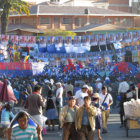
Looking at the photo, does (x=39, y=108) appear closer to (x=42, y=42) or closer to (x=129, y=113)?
(x=129, y=113)

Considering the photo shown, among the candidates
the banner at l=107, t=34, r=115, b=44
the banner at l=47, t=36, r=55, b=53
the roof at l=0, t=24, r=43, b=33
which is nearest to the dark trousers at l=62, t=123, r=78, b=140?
the banner at l=107, t=34, r=115, b=44

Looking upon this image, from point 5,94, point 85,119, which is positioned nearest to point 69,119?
point 85,119

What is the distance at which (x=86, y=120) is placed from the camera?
1152cm

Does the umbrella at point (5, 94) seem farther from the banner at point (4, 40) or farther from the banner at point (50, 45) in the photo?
the banner at point (4, 40)

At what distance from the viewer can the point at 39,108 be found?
13664 mm

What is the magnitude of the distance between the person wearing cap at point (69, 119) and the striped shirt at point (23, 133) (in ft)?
12.2

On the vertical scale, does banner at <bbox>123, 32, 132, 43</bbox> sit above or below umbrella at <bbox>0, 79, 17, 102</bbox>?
above

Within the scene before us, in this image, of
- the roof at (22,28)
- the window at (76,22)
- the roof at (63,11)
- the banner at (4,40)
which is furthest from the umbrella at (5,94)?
the window at (76,22)

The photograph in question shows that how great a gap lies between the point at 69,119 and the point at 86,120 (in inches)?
20.7

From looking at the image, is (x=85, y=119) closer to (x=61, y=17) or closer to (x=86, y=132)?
(x=86, y=132)

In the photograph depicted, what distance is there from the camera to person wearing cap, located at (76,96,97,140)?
11477 millimetres

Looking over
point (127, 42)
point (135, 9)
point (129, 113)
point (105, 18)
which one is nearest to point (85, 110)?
point (129, 113)

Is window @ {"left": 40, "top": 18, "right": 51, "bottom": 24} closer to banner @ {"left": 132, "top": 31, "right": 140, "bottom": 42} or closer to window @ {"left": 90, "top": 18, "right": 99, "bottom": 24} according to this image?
window @ {"left": 90, "top": 18, "right": 99, "bottom": 24}

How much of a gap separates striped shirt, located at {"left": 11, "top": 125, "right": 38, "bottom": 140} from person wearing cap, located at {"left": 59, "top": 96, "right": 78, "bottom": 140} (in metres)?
3.71
